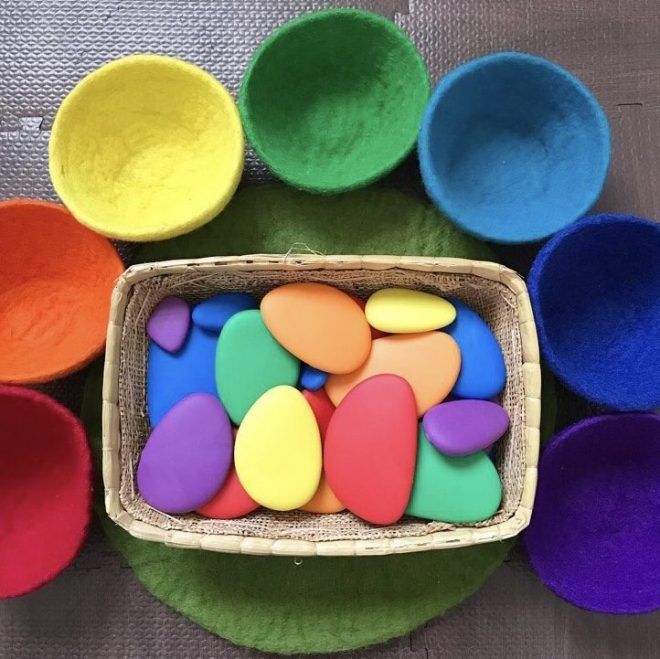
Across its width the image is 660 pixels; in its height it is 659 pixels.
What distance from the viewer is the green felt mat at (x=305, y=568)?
0.83 m

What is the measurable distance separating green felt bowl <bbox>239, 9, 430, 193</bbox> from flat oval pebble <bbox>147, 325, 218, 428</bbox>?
225 millimetres

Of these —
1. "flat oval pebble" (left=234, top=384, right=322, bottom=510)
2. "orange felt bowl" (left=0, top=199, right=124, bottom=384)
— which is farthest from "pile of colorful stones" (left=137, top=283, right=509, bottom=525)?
"orange felt bowl" (left=0, top=199, right=124, bottom=384)

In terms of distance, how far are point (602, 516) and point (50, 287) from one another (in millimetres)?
787

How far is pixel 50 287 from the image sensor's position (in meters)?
0.85

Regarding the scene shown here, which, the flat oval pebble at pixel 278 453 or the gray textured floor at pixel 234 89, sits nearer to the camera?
the flat oval pebble at pixel 278 453

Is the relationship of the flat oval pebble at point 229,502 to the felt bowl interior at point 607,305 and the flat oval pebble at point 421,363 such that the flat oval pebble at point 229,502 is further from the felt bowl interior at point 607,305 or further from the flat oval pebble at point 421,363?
the felt bowl interior at point 607,305

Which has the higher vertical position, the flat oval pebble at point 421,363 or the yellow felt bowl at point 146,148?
the yellow felt bowl at point 146,148

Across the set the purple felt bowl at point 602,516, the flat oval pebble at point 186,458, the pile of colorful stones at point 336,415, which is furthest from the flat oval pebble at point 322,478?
the purple felt bowl at point 602,516

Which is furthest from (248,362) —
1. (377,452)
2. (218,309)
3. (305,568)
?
(305,568)

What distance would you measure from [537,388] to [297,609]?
1.40 ft

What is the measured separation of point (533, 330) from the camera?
68 cm

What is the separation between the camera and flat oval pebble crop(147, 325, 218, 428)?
77 centimetres

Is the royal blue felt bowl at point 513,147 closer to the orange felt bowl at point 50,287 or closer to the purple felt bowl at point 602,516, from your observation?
the purple felt bowl at point 602,516

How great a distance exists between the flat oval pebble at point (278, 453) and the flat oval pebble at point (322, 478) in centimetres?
3
